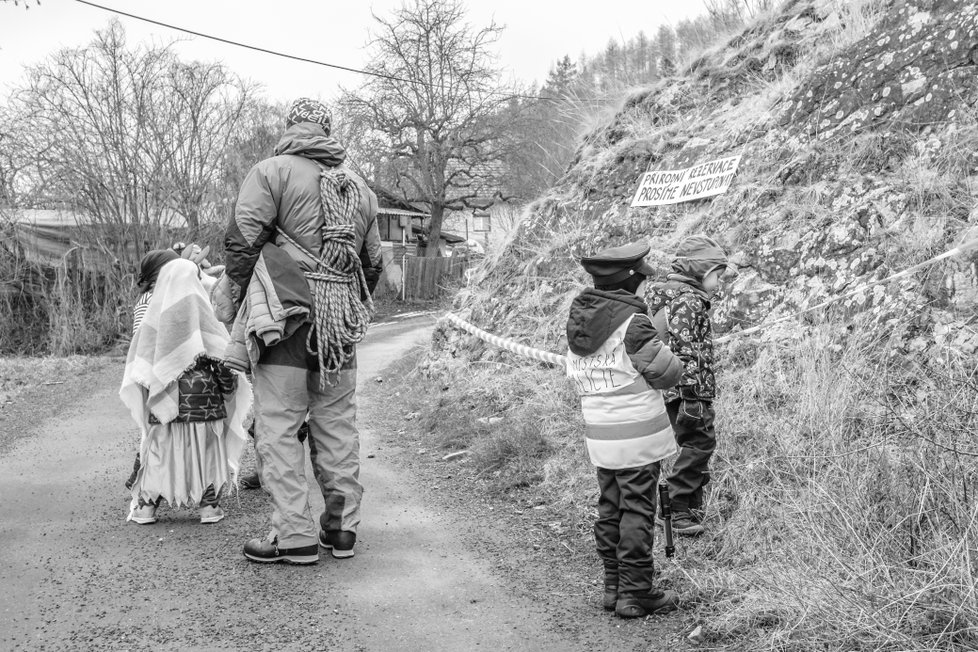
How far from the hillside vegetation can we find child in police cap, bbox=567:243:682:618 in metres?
0.31

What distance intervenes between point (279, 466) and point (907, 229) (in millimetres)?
4617

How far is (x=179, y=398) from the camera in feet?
18.2

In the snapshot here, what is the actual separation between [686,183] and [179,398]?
18.2 ft

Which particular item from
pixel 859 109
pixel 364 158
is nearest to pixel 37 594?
pixel 859 109

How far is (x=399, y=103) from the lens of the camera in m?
37.7

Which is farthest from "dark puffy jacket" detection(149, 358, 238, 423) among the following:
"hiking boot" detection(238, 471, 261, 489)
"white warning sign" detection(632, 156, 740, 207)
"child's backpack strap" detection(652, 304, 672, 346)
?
"white warning sign" detection(632, 156, 740, 207)

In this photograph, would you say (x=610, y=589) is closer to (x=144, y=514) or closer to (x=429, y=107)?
(x=144, y=514)

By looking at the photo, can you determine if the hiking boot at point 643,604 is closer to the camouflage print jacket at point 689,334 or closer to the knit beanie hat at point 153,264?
the camouflage print jacket at point 689,334

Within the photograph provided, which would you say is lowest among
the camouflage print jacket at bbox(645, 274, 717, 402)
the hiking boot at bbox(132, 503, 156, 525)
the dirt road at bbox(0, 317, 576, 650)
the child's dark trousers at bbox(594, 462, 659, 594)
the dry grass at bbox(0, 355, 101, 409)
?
the dry grass at bbox(0, 355, 101, 409)

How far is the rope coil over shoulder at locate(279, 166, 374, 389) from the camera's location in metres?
4.77

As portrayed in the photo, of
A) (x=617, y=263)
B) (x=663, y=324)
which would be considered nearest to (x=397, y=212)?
(x=663, y=324)

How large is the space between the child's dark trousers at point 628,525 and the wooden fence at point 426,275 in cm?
2955

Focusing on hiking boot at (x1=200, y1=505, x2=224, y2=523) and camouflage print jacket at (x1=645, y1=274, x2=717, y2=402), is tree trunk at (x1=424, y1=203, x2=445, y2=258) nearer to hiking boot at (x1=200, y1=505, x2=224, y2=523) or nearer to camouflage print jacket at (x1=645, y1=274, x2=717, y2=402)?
hiking boot at (x1=200, y1=505, x2=224, y2=523)

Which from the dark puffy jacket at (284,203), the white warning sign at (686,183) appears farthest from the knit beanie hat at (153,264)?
the white warning sign at (686,183)
